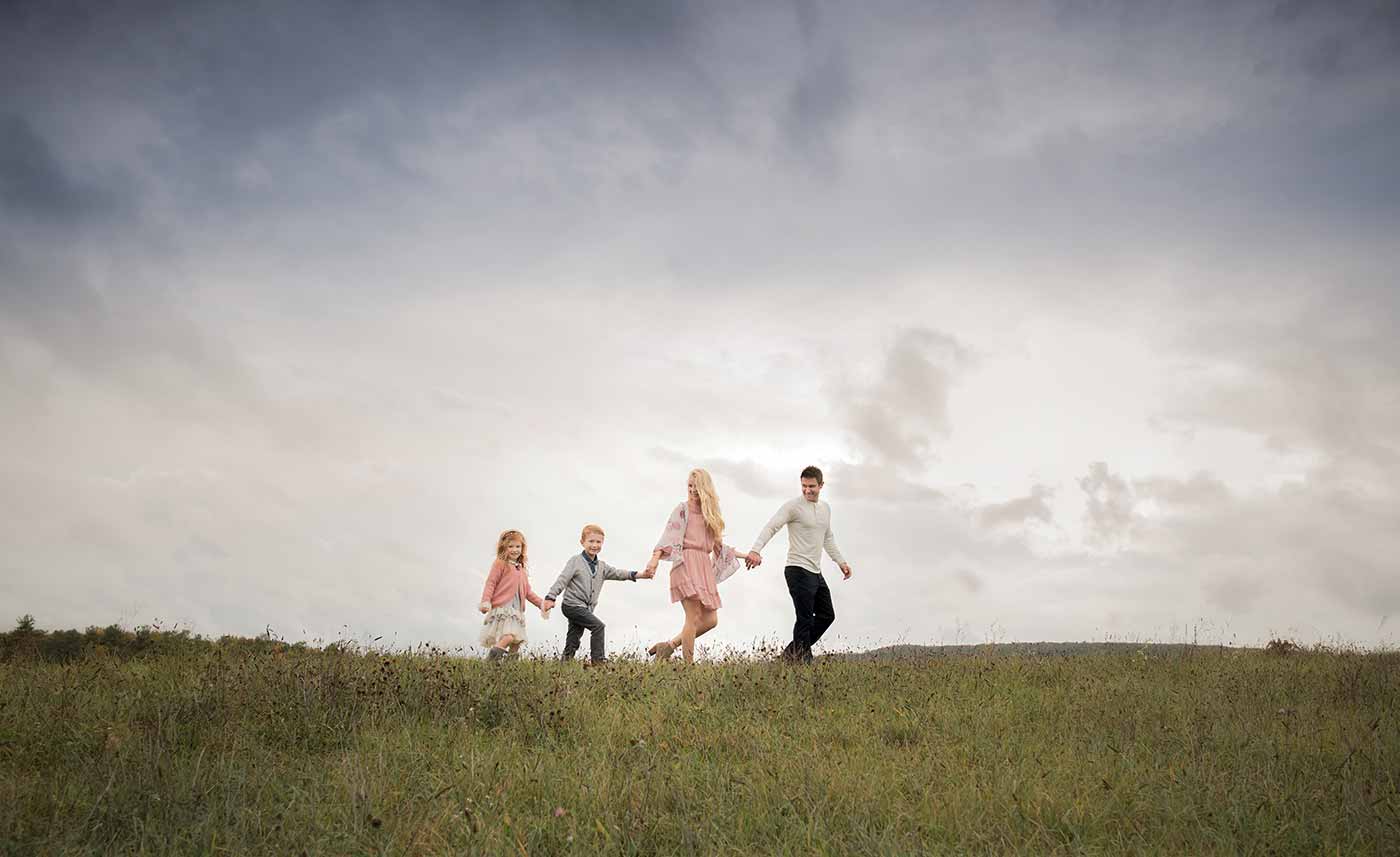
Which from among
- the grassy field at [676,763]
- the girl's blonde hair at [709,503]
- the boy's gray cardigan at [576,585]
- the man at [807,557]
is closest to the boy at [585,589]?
the boy's gray cardigan at [576,585]

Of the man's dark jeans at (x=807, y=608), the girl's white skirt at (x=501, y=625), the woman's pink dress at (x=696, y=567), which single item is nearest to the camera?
the man's dark jeans at (x=807, y=608)

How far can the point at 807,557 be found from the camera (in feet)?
40.1

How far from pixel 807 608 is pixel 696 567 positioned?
1.62 meters

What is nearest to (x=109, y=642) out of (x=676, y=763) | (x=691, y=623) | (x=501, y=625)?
(x=501, y=625)

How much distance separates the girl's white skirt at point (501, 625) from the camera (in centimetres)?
1298

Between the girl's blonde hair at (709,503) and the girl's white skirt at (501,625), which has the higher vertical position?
the girl's blonde hair at (709,503)

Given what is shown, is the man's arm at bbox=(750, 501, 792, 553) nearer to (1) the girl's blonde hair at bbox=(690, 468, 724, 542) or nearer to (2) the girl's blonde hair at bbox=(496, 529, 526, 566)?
(1) the girl's blonde hair at bbox=(690, 468, 724, 542)

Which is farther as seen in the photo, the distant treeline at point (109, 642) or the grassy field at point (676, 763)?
the distant treeline at point (109, 642)

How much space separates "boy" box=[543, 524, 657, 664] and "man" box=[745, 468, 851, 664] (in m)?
1.97

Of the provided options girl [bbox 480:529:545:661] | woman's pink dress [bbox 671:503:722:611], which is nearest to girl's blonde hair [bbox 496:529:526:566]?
girl [bbox 480:529:545:661]

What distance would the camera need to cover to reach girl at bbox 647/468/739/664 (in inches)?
496

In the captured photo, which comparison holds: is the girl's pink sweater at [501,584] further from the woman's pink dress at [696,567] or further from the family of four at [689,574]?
the woman's pink dress at [696,567]

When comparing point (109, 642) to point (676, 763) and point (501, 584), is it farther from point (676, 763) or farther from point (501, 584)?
point (676, 763)

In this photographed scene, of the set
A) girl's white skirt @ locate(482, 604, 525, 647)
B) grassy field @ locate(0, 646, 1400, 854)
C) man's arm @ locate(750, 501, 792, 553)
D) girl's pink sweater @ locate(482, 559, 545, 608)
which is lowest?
grassy field @ locate(0, 646, 1400, 854)
